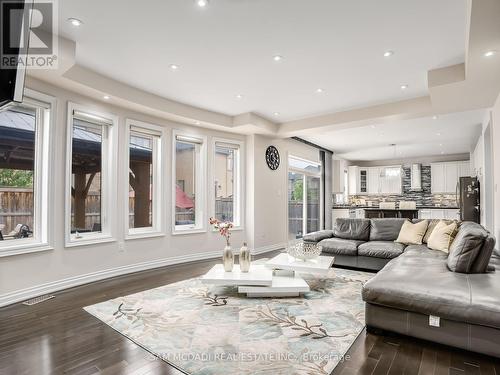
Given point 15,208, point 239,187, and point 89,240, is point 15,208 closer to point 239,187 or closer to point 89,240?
point 89,240

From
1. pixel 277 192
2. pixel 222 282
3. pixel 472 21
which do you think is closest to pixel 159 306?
pixel 222 282

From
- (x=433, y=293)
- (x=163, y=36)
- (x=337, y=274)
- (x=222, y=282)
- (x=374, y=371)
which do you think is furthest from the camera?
(x=337, y=274)

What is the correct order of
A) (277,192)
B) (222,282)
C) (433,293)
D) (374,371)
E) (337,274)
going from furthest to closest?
1. (277,192)
2. (337,274)
3. (222,282)
4. (433,293)
5. (374,371)

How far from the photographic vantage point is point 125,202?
4453 mm

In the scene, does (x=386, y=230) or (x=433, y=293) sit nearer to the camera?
(x=433, y=293)

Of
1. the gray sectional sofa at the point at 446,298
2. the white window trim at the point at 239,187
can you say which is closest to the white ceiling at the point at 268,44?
the white window trim at the point at 239,187

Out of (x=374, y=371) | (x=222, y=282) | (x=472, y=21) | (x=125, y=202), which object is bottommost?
(x=374, y=371)

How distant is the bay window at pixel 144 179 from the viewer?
4.74 meters

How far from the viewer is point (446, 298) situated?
2141 mm

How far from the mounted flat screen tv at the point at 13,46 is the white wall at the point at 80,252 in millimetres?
2519

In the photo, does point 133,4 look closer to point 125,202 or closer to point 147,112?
point 147,112

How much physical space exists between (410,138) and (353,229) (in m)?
3.81

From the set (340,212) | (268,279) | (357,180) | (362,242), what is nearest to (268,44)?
(268,279)

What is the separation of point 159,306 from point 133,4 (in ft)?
9.36
